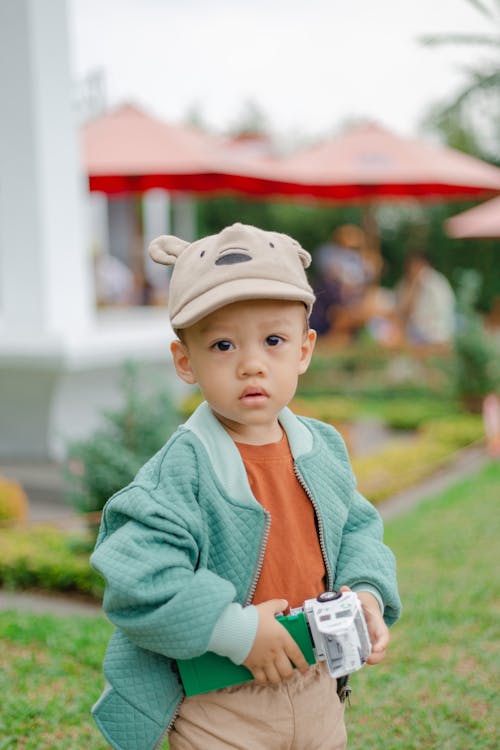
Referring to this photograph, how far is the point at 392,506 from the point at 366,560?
484 cm

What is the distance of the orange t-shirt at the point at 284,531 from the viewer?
178 cm

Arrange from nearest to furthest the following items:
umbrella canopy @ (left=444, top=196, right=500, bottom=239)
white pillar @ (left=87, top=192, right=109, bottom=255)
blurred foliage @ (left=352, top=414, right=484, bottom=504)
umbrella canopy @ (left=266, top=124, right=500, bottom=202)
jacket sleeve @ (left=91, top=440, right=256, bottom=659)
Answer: jacket sleeve @ (left=91, top=440, right=256, bottom=659) → blurred foliage @ (left=352, top=414, right=484, bottom=504) → umbrella canopy @ (left=266, top=124, right=500, bottom=202) → umbrella canopy @ (left=444, top=196, right=500, bottom=239) → white pillar @ (left=87, top=192, right=109, bottom=255)

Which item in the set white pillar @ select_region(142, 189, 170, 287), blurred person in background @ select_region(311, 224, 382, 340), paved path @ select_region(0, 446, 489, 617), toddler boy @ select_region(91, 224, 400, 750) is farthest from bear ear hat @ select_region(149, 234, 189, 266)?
white pillar @ select_region(142, 189, 170, 287)

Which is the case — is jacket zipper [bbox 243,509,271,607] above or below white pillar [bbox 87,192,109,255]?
above

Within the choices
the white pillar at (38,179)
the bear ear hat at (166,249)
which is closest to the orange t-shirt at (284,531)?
the bear ear hat at (166,249)

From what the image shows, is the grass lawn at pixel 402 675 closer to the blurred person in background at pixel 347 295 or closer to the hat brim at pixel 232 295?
the hat brim at pixel 232 295

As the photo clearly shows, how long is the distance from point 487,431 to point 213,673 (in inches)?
271

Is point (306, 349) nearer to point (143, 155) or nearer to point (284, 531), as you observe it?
point (284, 531)

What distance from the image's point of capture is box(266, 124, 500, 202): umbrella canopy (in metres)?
11.9

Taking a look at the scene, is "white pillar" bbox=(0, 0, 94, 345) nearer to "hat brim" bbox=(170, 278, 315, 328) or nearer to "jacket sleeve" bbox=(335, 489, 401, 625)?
"jacket sleeve" bbox=(335, 489, 401, 625)

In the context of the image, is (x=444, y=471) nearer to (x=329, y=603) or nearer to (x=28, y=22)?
(x=28, y=22)

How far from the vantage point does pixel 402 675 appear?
3.55 meters

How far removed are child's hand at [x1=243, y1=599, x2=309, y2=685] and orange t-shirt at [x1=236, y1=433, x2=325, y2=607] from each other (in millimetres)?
91

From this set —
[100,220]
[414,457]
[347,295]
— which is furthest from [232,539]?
[100,220]
